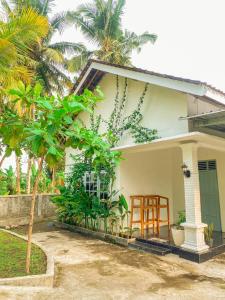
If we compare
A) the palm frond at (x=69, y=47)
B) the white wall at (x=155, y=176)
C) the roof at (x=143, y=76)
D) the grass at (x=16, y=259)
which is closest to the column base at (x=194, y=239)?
the white wall at (x=155, y=176)

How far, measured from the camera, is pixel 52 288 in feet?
13.8

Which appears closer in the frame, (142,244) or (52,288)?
(52,288)

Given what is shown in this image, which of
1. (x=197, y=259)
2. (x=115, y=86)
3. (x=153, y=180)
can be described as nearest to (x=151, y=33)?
(x=115, y=86)

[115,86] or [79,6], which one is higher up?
[79,6]

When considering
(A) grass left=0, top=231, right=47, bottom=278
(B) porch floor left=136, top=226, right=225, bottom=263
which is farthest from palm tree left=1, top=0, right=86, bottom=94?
(B) porch floor left=136, top=226, right=225, bottom=263

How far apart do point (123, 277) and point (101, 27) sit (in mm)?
17787

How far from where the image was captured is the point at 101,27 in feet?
60.0

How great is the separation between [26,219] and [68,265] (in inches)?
255

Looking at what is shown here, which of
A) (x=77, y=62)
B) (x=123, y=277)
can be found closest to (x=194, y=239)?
(x=123, y=277)

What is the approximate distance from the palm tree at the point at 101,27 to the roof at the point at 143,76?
8.43 metres

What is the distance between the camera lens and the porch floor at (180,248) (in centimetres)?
593

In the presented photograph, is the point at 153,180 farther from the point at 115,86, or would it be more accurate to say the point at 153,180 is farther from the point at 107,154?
the point at 107,154

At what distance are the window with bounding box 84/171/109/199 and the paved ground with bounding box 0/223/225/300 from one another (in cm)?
222

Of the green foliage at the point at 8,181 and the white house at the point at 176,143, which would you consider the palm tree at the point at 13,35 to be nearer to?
the white house at the point at 176,143
